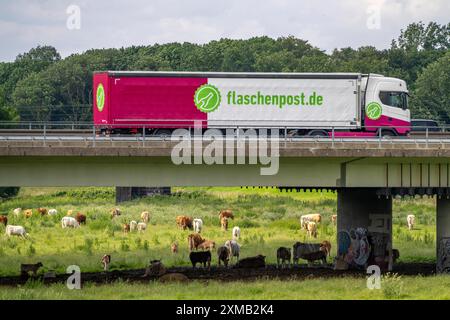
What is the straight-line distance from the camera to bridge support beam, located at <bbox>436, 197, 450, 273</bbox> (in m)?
43.9

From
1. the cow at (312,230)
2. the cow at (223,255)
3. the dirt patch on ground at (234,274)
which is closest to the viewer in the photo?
the dirt patch on ground at (234,274)

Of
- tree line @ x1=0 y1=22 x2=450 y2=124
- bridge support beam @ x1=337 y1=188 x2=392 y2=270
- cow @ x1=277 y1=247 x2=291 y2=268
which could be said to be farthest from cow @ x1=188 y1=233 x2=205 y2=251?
tree line @ x1=0 y1=22 x2=450 y2=124

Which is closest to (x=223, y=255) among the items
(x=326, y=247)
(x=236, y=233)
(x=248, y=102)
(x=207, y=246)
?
(x=207, y=246)

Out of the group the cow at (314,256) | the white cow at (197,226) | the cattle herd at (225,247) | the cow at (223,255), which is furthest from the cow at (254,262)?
the white cow at (197,226)

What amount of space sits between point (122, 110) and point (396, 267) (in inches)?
577

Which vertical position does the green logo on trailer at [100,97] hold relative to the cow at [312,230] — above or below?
above

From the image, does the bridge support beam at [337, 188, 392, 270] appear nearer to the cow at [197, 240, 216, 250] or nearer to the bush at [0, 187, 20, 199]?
the cow at [197, 240, 216, 250]

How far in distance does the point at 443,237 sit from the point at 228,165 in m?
9.89

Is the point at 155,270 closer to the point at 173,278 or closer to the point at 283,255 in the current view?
the point at 173,278

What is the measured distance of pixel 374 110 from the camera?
2063 inches

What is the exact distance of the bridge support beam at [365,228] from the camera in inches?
1825

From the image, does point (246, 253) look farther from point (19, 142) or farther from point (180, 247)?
point (19, 142)

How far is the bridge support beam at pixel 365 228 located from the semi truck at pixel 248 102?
4.62m

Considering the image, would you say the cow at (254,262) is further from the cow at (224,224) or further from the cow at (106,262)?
the cow at (224,224)
